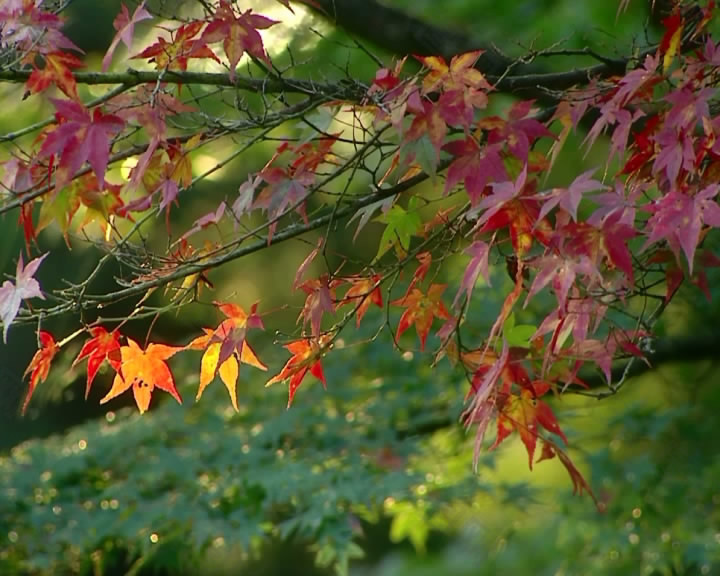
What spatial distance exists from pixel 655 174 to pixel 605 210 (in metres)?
0.17

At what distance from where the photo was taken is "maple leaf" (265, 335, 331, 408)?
1548mm

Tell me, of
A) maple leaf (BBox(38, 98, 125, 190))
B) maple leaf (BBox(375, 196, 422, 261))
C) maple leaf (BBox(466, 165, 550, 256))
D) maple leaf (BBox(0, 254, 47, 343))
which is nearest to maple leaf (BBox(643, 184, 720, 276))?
maple leaf (BBox(466, 165, 550, 256))

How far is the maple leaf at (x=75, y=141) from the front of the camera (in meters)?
1.36

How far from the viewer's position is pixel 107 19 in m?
5.78

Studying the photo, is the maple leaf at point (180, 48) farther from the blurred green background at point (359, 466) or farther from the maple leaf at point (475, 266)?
the blurred green background at point (359, 466)

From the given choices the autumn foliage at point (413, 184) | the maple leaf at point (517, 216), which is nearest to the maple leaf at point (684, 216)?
the autumn foliage at point (413, 184)

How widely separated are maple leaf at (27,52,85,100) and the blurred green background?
4.24 feet

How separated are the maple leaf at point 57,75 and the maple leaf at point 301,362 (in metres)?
0.50

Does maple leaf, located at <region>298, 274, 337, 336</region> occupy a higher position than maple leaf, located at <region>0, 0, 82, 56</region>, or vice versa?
maple leaf, located at <region>0, 0, 82, 56</region>

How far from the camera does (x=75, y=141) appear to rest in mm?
1375

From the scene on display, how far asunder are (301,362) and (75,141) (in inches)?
18.3

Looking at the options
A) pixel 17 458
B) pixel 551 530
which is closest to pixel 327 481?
pixel 551 530

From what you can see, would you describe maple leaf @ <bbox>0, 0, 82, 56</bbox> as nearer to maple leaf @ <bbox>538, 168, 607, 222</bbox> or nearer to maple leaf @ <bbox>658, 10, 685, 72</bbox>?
maple leaf @ <bbox>538, 168, 607, 222</bbox>

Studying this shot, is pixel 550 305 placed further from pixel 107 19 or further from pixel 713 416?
pixel 107 19
